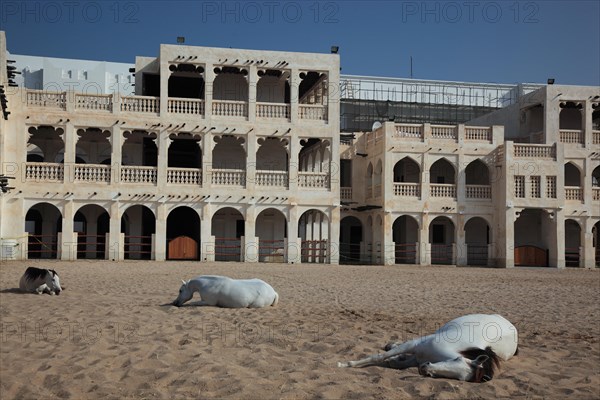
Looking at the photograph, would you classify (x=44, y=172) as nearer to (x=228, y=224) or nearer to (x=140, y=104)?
(x=140, y=104)

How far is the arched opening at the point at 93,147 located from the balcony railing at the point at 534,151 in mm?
24452

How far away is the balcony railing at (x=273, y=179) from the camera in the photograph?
35719mm

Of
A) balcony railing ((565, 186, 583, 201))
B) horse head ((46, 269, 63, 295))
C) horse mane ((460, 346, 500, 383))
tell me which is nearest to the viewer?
horse mane ((460, 346, 500, 383))

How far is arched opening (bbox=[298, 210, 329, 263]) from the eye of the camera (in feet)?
122

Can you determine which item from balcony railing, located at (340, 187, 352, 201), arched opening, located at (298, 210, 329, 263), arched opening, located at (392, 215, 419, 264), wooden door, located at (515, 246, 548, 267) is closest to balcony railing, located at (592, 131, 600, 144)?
wooden door, located at (515, 246, 548, 267)

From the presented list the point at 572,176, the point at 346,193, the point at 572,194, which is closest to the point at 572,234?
the point at 572,176

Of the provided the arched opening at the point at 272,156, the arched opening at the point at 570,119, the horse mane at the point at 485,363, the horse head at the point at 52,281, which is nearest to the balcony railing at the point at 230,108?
the arched opening at the point at 272,156

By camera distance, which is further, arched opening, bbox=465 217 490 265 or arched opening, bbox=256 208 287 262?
arched opening, bbox=465 217 490 265

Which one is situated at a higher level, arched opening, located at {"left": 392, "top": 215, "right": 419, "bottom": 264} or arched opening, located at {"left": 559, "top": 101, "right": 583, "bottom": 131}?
arched opening, located at {"left": 559, "top": 101, "right": 583, "bottom": 131}

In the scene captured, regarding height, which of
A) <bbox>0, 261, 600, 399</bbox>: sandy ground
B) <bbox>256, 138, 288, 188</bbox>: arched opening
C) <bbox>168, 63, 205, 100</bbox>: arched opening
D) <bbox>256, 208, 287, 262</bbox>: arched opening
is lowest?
<bbox>0, 261, 600, 399</bbox>: sandy ground

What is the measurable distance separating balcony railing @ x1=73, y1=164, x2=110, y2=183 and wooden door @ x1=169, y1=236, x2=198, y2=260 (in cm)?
495

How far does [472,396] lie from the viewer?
6109 millimetres

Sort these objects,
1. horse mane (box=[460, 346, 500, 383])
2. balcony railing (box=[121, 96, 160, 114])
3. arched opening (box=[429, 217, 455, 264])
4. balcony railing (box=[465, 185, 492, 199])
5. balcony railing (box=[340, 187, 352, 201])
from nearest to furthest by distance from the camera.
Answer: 1. horse mane (box=[460, 346, 500, 383])
2. balcony railing (box=[121, 96, 160, 114])
3. balcony railing (box=[465, 185, 492, 199])
4. arched opening (box=[429, 217, 455, 264])
5. balcony railing (box=[340, 187, 352, 201])

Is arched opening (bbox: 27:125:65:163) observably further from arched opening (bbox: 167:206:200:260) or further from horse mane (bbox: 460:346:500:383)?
horse mane (bbox: 460:346:500:383)
